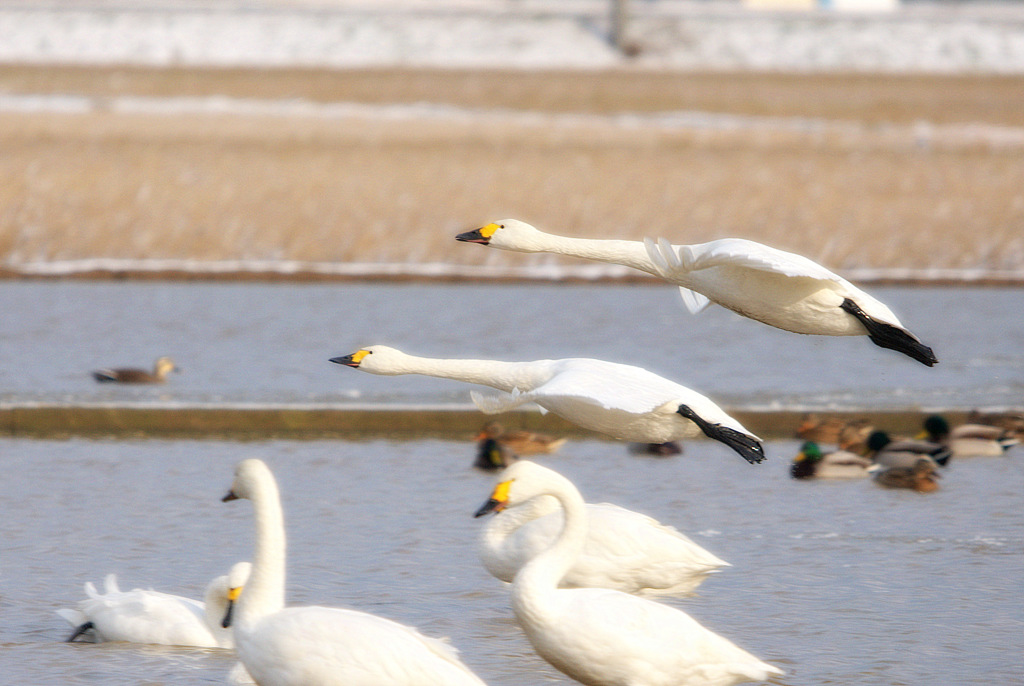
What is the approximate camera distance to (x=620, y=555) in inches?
265

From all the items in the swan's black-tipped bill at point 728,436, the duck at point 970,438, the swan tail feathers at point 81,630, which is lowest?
the swan tail feathers at point 81,630

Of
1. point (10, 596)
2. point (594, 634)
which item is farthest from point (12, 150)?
point (594, 634)

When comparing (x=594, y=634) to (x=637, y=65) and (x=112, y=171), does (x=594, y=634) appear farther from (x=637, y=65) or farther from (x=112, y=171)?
(x=637, y=65)

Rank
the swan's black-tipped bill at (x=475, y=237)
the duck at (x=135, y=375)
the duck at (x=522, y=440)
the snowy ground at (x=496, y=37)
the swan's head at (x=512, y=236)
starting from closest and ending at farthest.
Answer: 1. the swan's black-tipped bill at (x=475, y=237)
2. the swan's head at (x=512, y=236)
3. the duck at (x=522, y=440)
4. the duck at (x=135, y=375)
5. the snowy ground at (x=496, y=37)

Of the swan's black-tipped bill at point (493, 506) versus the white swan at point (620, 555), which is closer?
the swan's black-tipped bill at point (493, 506)

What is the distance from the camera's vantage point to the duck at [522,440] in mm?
9938

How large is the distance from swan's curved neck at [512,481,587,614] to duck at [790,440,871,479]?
3553 millimetres

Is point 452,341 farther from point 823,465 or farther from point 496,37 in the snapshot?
point 496,37

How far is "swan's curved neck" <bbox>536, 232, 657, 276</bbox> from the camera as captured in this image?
6230 mm

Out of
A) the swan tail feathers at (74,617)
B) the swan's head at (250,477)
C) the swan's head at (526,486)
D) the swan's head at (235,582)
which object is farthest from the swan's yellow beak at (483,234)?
the swan tail feathers at (74,617)

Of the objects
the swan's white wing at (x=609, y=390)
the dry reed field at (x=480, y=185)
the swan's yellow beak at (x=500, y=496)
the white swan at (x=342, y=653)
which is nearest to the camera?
the white swan at (x=342, y=653)

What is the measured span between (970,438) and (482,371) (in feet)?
14.8

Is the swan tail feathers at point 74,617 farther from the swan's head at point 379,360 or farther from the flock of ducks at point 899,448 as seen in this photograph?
the flock of ducks at point 899,448

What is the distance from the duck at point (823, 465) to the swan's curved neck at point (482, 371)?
328 centimetres
